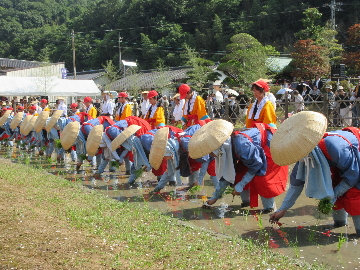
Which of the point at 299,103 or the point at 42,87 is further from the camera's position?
the point at 42,87

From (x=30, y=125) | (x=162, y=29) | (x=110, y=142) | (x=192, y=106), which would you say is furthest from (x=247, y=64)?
(x=162, y=29)

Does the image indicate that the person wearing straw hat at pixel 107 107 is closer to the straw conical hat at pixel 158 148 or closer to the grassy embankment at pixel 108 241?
the straw conical hat at pixel 158 148

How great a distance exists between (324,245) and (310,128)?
4.33ft

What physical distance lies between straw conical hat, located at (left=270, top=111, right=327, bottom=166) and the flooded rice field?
950mm

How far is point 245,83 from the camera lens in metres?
24.9

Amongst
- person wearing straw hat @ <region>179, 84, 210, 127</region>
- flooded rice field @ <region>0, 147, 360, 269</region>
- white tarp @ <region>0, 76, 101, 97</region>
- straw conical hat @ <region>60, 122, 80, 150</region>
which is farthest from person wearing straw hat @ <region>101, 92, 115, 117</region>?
white tarp @ <region>0, 76, 101, 97</region>

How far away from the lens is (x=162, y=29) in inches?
1893

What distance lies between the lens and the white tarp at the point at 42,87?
85.4 feet

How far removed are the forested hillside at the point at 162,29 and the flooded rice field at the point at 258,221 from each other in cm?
2886

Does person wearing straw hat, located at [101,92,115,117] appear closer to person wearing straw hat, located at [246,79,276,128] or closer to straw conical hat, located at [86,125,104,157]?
straw conical hat, located at [86,125,104,157]

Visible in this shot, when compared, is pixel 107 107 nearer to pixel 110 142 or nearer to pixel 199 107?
pixel 110 142

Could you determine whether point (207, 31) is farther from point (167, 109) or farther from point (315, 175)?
point (315, 175)

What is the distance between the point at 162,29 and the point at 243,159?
4370 cm

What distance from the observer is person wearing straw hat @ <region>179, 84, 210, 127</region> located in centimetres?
962
